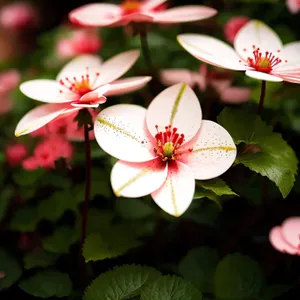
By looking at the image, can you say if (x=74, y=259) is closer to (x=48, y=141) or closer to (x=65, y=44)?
(x=48, y=141)

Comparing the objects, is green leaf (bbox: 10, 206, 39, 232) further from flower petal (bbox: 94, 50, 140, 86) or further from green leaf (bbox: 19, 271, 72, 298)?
flower petal (bbox: 94, 50, 140, 86)

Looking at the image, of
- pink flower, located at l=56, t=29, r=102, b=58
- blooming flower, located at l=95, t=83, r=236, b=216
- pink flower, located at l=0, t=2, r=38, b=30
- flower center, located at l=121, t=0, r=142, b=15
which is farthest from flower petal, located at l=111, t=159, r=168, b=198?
pink flower, located at l=0, t=2, r=38, b=30

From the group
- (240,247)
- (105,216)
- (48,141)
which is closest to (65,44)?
(48,141)

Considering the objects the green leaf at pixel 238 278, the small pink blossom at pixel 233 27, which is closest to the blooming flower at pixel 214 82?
the small pink blossom at pixel 233 27

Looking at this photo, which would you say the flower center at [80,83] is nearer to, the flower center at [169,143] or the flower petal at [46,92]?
the flower petal at [46,92]

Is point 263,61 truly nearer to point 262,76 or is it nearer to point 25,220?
point 262,76

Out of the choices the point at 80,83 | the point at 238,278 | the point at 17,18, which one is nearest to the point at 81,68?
the point at 80,83
